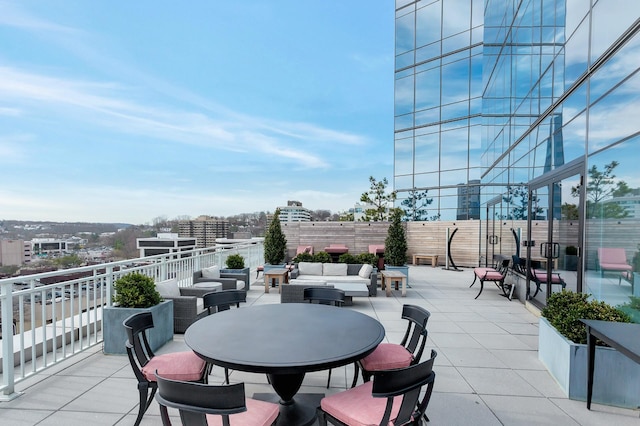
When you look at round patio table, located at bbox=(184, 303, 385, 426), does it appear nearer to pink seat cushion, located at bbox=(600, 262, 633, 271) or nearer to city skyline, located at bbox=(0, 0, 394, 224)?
pink seat cushion, located at bbox=(600, 262, 633, 271)

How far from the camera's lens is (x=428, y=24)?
15930 millimetres

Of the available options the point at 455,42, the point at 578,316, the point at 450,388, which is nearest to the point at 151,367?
the point at 450,388

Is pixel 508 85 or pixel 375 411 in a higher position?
pixel 508 85

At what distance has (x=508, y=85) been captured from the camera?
25.4 feet

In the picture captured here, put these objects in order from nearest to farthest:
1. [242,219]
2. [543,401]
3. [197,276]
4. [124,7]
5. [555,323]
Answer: [543,401], [555,323], [197,276], [124,7], [242,219]

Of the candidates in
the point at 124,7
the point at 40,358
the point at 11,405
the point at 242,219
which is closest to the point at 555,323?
the point at 11,405

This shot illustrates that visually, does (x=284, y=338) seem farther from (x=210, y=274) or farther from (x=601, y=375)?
(x=210, y=274)

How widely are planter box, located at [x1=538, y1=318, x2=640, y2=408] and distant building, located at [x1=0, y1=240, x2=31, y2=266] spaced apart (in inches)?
451

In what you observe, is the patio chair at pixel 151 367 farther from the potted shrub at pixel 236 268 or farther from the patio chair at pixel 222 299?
the potted shrub at pixel 236 268

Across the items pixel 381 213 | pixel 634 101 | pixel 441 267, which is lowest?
pixel 441 267

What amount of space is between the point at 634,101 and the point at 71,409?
18.1 feet

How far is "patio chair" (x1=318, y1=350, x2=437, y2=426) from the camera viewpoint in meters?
1.45

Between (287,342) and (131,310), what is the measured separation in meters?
2.31

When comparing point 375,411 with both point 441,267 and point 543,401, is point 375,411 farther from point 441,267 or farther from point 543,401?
point 441,267
